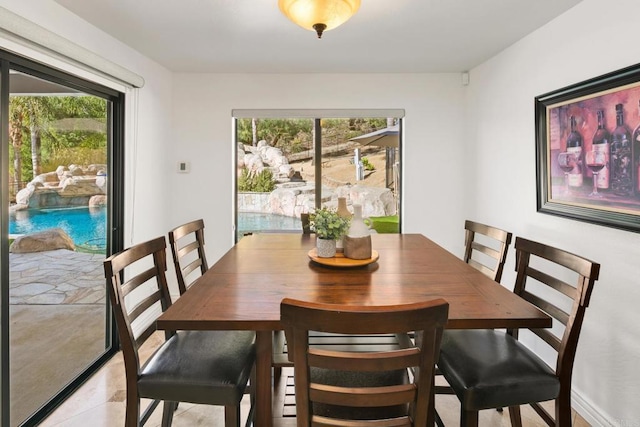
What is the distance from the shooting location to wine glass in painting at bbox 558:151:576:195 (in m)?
2.14

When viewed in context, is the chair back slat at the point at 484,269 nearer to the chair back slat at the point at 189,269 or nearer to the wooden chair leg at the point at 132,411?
the chair back slat at the point at 189,269

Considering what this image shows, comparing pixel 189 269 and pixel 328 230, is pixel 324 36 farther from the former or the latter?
pixel 189 269

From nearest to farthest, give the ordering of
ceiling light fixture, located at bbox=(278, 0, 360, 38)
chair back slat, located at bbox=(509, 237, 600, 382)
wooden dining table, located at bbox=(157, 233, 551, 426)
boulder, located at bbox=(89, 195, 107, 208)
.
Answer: wooden dining table, located at bbox=(157, 233, 551, 426)
chair back slat, located at bbox=(509, 237, 600, 382)
ceiling light fixture, located at bbox=(278, 0, 360, 38)
boulder, located at bbox=(89, 195, 107, 208)

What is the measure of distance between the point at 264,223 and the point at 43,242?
6.42ft

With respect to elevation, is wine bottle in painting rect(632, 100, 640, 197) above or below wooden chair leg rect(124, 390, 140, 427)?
above

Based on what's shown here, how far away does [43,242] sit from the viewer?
2.07 meters

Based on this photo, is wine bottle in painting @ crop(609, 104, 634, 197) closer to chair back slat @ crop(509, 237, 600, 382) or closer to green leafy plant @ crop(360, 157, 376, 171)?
chair back slat @ crop(509, 237, 600, 382)

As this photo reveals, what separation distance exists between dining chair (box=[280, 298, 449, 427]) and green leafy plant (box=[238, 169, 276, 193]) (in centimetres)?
279

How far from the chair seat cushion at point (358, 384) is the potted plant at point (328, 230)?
0.63 meters

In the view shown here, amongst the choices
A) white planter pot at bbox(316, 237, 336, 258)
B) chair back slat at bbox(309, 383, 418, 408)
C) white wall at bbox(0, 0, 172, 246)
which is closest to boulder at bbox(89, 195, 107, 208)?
white wall at bbox(0, 0, 172, 246)

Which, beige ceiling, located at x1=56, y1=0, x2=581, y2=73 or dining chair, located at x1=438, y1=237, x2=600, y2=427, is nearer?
dining chair, located at x1=438, y1=237, x2=600, y2=427

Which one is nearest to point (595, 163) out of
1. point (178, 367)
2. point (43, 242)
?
point (178, 367)

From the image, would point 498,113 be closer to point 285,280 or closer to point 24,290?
point 285,280


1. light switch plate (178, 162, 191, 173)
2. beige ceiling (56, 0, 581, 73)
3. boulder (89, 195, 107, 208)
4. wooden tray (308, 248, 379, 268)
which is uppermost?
beige ceiling (56, 0, 581, 73)
